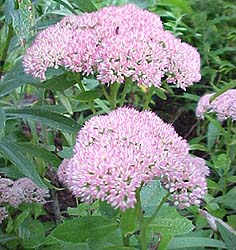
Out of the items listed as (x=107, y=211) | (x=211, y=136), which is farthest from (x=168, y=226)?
(x=211, y=136)

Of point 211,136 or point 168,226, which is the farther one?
point 211,136

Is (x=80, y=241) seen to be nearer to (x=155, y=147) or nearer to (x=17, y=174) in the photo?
(x=155, y=147)

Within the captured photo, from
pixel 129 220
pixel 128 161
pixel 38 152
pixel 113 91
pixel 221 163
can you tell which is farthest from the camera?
pixel 221 163

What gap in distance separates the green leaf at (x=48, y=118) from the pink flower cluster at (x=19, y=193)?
0.54 feet

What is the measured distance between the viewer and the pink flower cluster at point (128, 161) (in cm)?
103

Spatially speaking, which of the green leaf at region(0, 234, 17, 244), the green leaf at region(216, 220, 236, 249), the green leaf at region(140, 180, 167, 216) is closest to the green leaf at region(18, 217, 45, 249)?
the green leaf at region(0, 234, 17, 244)

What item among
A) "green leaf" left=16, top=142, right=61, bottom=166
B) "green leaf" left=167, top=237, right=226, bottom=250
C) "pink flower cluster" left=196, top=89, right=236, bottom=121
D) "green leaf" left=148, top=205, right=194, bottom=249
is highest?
"pink flower cluster" left=196, top=89, right=236, bottom=121

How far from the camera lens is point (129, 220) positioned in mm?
1155

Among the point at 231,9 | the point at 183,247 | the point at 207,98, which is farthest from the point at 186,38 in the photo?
the point at 183,247

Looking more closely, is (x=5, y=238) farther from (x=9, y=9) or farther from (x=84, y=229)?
(x=9, y=9)

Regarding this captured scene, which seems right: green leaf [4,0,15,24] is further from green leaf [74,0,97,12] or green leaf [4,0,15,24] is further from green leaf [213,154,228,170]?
green leaf [213,154,228,170]

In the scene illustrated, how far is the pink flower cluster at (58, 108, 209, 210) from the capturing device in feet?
3.39

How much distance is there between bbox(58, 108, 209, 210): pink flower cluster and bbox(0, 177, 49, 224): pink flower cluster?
413 mm

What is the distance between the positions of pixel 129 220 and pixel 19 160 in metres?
0.34
